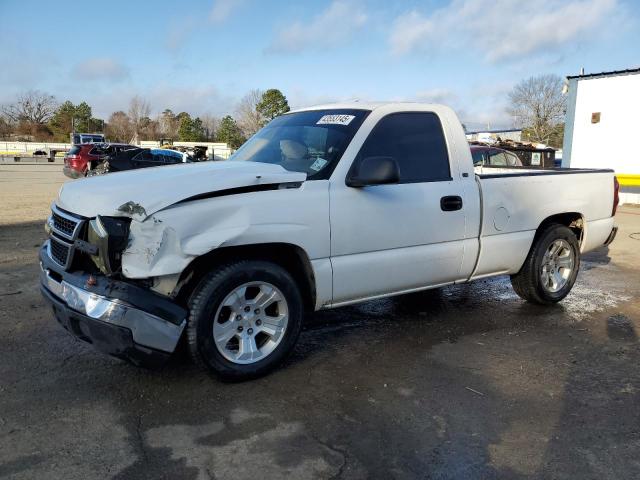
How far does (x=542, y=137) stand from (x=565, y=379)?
56524 millimetres

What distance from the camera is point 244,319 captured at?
3605 mm

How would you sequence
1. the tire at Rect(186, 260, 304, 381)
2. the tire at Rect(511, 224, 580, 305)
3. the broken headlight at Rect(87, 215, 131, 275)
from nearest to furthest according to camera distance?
1. the broken headlight at Rect(87, 215, 131, 275)
2. the tire at Rect(186, 260, 304, 381)
3. the tire at Rect(511, 224, 580, 305)

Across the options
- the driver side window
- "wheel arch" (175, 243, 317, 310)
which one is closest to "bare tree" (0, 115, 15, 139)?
the driver side window

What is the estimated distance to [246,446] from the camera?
2906mm

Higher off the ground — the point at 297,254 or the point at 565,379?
the point at 297,254

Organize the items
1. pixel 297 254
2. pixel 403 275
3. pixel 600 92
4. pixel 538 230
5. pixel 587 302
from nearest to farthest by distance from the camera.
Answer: pixel 297 254
pixel 403 275
pixel 538 230
pixel 587 302
pixel 600 92

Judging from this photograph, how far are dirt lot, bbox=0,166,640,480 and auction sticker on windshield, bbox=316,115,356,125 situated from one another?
5.90ft

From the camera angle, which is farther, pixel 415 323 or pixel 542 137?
pixel 542 137

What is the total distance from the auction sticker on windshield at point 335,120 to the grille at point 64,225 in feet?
6.64

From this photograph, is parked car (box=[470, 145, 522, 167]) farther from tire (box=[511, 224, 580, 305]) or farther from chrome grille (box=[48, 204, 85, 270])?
chrome grille (box=[48, 204, 85, 270])

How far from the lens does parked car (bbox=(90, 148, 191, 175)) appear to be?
1858 cm

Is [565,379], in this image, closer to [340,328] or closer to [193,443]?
[340,328]

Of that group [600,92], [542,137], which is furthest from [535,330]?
[542,137]

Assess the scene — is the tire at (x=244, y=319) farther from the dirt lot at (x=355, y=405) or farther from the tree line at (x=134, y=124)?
the tree line at (x=134, y=124)
